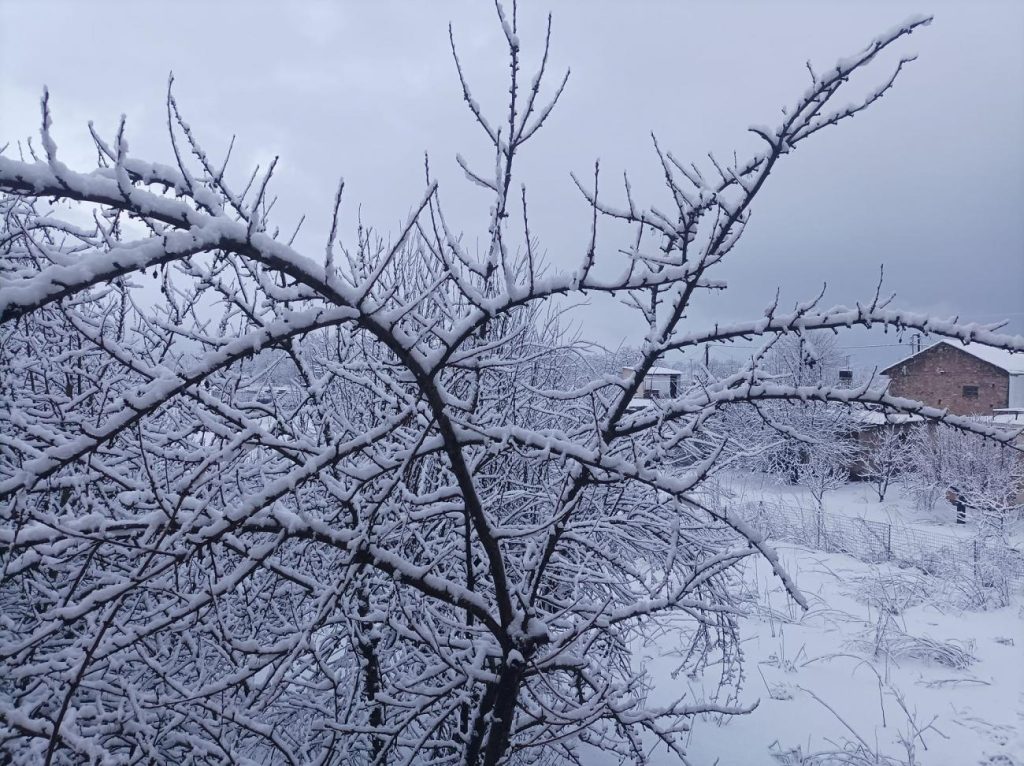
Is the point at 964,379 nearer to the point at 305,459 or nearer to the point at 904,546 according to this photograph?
the point at 904,546

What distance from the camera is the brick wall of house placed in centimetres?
2664

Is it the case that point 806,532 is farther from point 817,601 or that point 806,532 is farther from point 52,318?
point 52,318

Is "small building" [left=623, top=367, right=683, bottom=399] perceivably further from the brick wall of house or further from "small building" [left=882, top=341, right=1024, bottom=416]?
the brick wall of house

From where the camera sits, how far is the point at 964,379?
2778 centimetres

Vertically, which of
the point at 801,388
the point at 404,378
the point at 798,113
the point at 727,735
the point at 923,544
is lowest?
the point at 727,735

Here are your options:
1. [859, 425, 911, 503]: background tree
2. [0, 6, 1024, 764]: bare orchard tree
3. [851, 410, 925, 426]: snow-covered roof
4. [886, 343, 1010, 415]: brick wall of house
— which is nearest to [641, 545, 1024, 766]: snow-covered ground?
[851, 410, 925, 426]: snow-covered roof

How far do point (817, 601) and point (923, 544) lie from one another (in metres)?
6.23

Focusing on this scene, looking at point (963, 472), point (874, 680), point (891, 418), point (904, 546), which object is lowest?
point (874, 680)

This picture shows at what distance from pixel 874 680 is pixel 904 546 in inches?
353

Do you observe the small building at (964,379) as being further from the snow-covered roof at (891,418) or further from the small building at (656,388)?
the snow-covered roof at (891,418)

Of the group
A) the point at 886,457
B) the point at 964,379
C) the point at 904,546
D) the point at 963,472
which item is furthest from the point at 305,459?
the point at 964,379

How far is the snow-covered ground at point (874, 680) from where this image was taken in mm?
6211

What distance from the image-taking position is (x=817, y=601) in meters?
10.7

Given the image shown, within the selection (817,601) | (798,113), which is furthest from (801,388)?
(817,601)
